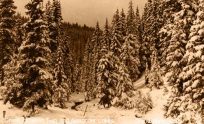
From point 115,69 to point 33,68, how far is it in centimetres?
3053

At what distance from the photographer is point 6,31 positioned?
50.9 m

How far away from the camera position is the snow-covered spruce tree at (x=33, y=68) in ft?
126

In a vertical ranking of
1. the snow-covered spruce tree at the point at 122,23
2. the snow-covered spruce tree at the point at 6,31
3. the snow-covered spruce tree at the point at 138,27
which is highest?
the snow-covered spruce tree at the point at 138,27

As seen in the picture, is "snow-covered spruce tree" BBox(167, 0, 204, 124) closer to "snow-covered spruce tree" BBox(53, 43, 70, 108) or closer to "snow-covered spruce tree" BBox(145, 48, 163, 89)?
"snow-covered spruce tree" BBox(145, 48, 163, 89)

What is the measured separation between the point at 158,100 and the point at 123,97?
7.19 m

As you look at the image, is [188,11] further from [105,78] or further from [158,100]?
[105,78]

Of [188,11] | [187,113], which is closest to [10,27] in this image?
[188,11]

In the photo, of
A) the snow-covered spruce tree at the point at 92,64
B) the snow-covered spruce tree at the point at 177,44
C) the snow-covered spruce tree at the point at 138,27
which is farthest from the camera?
the snow-covered spruce tree at the point at 92,64

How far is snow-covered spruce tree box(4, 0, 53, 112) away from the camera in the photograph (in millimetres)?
38406

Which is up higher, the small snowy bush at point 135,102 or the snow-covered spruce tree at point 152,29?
the snow-covered spruce tree at point 152,29

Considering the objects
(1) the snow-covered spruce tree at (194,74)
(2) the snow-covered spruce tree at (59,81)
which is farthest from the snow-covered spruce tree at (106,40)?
(1) the snow-covered spruce tree at (194,74)

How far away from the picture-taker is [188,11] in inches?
1218

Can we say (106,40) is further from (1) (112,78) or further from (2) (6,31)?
(2) (6,31)

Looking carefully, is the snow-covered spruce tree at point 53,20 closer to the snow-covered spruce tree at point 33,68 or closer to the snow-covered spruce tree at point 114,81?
the snow-covered spruce tree at point 114,81
